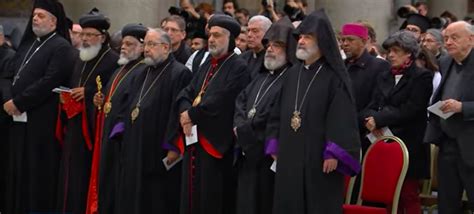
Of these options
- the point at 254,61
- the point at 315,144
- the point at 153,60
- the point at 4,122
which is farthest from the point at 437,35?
the point at 4,122

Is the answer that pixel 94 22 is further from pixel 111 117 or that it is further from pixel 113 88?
pixel 111 117

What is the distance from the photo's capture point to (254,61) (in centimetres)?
992

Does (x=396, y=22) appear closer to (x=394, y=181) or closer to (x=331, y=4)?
(x=331, y=4)

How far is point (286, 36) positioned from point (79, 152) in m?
2.92

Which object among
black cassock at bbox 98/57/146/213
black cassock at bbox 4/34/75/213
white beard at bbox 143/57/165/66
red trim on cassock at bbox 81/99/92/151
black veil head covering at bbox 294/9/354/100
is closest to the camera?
black veil head covering at bbox 294/9/354/100

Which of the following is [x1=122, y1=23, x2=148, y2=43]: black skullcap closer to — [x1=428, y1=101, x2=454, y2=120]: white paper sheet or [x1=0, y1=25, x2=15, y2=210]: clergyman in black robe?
[x1=0, y1=25, x2=15, y2=210]: clergyman in black robe

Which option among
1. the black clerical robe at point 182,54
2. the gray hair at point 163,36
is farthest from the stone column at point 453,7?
the gray hair at point 163,36

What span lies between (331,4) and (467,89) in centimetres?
715

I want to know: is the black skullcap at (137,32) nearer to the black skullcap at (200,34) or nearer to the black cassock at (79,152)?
the black cassock at (79,152)

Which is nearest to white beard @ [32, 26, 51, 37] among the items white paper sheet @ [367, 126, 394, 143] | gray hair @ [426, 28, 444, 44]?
white paper sheet @ [367, 126, 394, 143]

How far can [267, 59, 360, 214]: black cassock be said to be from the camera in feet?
27.8

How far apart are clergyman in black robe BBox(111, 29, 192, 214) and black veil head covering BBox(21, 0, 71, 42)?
158 cm

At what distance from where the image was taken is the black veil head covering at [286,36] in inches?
360

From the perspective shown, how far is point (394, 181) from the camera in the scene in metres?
8.75
